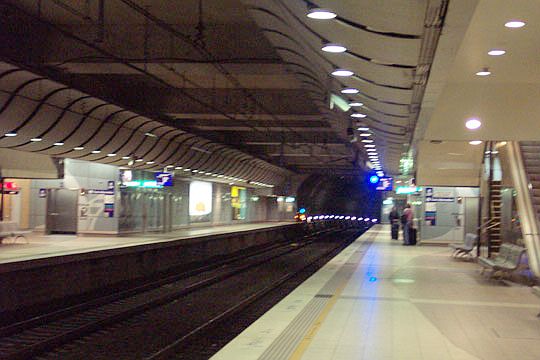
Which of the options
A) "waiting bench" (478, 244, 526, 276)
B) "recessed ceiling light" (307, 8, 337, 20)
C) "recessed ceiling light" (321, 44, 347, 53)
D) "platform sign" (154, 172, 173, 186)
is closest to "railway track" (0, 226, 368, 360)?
"recessed ceiling light" (321, 44, 347, 53)

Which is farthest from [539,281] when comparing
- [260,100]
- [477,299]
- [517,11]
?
[260,100]

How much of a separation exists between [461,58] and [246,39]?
5.06 meters

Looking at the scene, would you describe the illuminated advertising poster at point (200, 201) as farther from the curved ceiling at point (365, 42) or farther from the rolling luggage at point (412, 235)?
the curved ceiling at point (365, 42)

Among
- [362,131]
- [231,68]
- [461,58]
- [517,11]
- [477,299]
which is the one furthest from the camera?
[362,131]

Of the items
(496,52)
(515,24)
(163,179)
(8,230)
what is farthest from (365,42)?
(163,179)

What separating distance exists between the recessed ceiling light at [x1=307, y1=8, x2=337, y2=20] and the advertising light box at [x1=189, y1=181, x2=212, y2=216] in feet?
93.8

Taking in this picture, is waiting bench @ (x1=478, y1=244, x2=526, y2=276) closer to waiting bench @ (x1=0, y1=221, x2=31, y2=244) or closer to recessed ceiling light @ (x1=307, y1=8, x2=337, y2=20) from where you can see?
recessed ceiling light @ (x1=307, y1=8, x2=337, y2=20)

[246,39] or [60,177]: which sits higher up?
[246,39]

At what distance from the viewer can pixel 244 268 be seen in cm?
2314

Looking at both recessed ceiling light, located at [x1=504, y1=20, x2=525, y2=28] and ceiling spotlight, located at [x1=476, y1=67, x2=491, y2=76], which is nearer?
recessed ceiling light, located at [x1=504, y1=20, x2=525, y2=28]

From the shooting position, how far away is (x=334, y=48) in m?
8.38

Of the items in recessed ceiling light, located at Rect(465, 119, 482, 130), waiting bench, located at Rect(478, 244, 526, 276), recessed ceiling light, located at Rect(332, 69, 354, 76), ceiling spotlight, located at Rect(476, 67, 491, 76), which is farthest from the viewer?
recessed ceiling light, located at Rect(465, 119, 482, 130)

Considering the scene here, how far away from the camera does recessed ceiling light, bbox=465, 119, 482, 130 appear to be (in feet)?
45.2

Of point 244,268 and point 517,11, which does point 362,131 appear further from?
point 517,11
